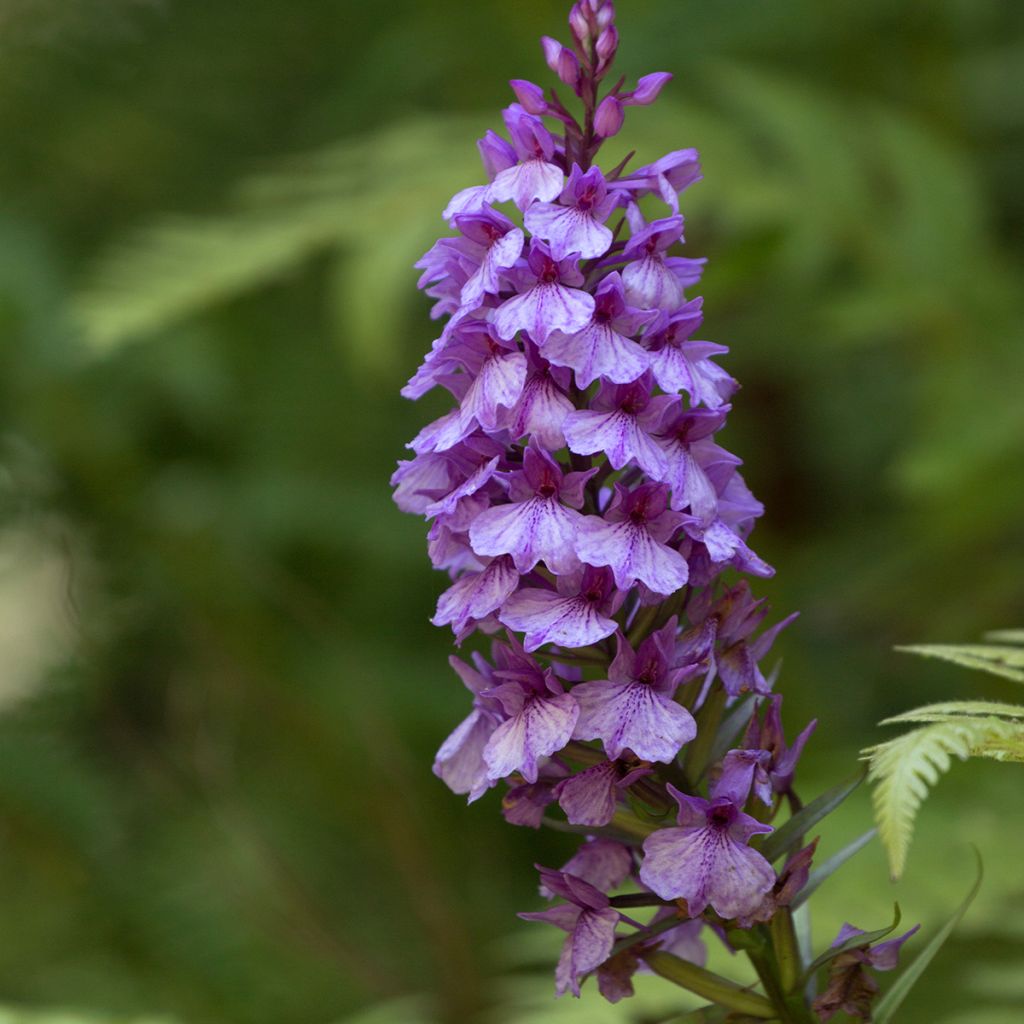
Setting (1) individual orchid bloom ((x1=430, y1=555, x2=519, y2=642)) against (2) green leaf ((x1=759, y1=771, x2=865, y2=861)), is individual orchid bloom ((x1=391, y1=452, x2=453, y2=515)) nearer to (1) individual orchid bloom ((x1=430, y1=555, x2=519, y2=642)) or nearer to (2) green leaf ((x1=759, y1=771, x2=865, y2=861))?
(1) individual orchid bloom ((x1=430, y1=555, x2=519, y2=642))

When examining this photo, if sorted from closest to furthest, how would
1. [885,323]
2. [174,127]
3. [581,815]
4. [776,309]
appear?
[581,815] → [885,323] → [776,309] → [174,127]

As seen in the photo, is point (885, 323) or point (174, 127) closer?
point (885, 323)

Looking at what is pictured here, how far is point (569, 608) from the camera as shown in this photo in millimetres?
668

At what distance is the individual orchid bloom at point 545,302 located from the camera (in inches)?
26.1

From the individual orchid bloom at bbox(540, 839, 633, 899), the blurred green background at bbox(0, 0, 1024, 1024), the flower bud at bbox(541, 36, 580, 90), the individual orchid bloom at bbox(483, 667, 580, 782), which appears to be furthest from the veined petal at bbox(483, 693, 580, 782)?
the blurred green background at bbox(0, 0, 1024, 1024)

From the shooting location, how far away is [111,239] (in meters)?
2.95

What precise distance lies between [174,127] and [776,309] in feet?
5.47

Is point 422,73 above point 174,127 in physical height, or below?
below

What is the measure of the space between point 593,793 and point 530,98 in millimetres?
395

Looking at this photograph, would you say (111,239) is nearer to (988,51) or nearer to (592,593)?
(988,51)

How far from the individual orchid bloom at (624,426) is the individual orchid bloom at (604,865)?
22 cm

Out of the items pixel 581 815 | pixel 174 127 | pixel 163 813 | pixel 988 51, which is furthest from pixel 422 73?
pixel 581 815

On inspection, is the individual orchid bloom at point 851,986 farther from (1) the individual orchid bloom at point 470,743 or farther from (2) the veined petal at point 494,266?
(2) the veined petal at point 494,266

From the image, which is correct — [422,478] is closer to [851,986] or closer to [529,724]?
[529,724]
